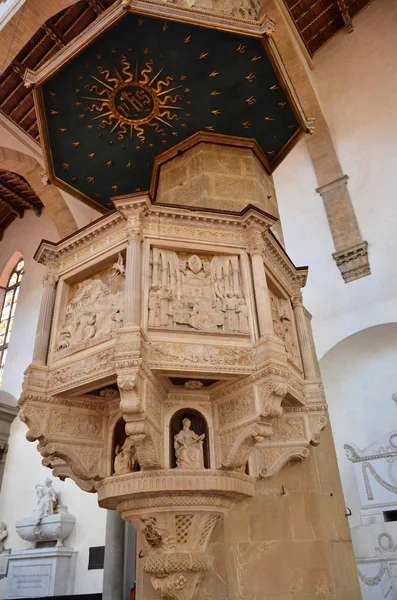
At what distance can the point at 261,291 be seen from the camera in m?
3.88

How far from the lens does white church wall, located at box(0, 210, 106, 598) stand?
8352 millimetres

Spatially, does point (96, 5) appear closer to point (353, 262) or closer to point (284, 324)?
point (353, 262)

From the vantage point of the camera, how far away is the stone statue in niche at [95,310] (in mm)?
3846

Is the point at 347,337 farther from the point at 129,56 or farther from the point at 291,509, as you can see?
the point at 129,56

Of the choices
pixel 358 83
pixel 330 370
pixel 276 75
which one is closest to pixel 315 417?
pixel 276 75

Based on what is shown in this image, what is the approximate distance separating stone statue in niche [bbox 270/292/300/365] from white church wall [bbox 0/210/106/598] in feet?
19.0

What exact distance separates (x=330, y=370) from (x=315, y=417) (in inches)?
183

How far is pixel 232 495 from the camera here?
3.78m

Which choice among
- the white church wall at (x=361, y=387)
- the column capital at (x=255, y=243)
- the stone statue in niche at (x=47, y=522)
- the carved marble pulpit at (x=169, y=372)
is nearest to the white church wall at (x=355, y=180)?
the white church wall at (x=361, y=387)

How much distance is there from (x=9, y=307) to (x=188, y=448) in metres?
10.6

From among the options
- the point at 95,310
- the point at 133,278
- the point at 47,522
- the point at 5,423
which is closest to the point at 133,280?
the point at 133,278

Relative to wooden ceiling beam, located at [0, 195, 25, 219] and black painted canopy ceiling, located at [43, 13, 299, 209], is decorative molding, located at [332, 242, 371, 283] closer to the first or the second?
black painted canopy ceiling, located at [43, 13, 299, 209]

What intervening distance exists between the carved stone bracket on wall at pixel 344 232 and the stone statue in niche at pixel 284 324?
431cm

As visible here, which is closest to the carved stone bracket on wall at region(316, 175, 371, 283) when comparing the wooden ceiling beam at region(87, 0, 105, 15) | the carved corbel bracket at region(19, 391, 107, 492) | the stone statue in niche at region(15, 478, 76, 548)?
the wooden ceiling beam at region(87, 0, 105, 15)
